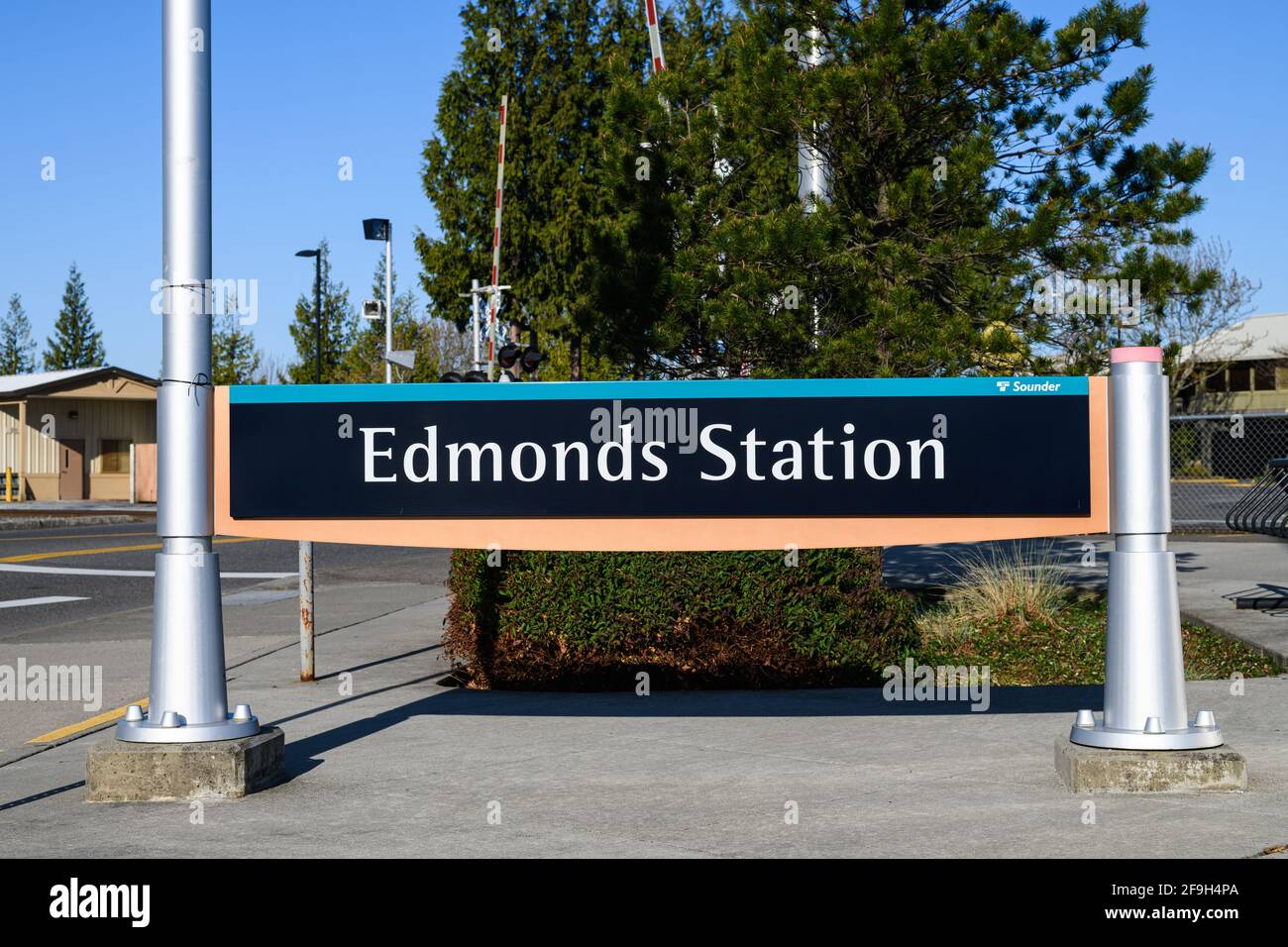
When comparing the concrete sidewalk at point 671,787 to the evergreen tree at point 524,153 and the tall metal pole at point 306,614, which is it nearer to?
the tall metal pole at point 306,614

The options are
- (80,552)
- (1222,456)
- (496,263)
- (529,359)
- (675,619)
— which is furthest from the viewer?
(1222,456)

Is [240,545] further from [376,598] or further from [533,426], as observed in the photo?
[533,426]

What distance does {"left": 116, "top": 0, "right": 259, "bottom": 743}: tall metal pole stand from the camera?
577cm

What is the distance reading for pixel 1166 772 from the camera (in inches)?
218

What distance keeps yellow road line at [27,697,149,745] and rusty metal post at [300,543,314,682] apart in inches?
43.1

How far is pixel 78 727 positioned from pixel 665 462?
3.99m

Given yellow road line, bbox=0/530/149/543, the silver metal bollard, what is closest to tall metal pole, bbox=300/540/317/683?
the silver metal bollard

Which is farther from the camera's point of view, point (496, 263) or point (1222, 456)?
point (1222, 456)

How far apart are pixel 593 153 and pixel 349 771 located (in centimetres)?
3422

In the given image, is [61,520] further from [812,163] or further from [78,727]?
[78,727]

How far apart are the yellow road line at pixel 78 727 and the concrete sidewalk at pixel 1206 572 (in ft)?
20.8

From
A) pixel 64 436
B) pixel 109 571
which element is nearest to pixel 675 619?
pixel 109 571


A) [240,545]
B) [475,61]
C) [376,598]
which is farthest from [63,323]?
[376,598]

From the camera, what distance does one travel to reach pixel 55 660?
10453mm
